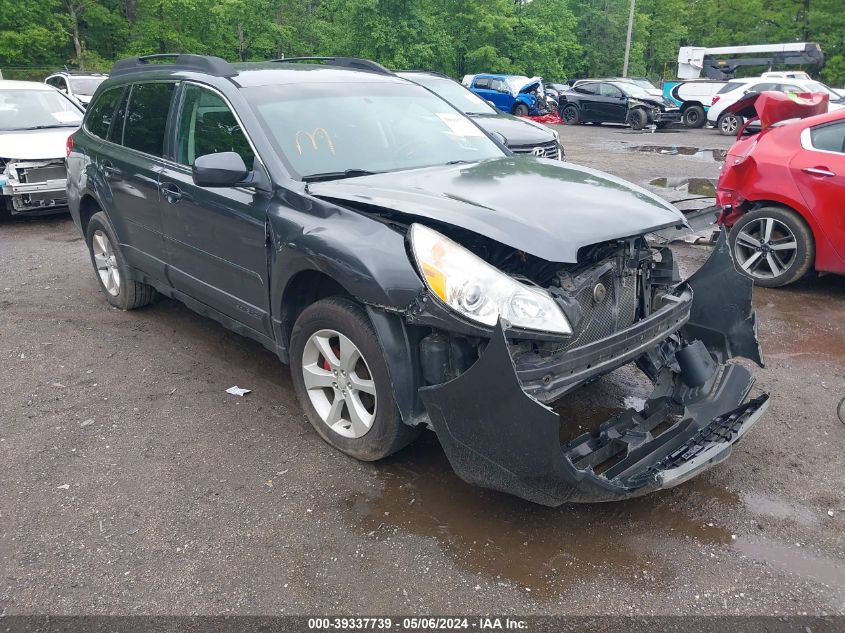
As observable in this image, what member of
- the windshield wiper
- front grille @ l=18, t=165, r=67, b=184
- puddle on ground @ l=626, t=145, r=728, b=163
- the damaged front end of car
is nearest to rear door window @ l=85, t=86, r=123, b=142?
the windshield wiper

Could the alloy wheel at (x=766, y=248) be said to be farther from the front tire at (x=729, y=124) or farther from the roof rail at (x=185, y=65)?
the front tire at (x=729, y=124)

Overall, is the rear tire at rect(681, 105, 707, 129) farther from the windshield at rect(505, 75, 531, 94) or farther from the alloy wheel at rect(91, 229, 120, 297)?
the alloy wheel at rect(91, 229, 120, 297)

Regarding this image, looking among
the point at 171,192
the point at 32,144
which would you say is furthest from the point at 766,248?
the point at 32,144

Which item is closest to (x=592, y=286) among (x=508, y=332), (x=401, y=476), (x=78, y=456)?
(x=508, y=332)

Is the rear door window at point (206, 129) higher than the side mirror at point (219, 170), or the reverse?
the rear door window at point (206, 129)

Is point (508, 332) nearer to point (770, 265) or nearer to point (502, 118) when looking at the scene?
point (770, 265)

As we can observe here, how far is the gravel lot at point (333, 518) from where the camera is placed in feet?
8.50

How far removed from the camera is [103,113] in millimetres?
5344

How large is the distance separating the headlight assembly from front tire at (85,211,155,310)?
342 centimetres

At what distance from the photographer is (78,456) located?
3.57 m

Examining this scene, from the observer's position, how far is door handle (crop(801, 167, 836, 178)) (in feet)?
17.6

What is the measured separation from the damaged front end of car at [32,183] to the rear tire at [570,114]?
20557 mm

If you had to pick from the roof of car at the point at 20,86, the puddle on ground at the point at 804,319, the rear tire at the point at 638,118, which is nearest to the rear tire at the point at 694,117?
the rear tire at the point at 638,118

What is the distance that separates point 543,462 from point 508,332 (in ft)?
1.68
